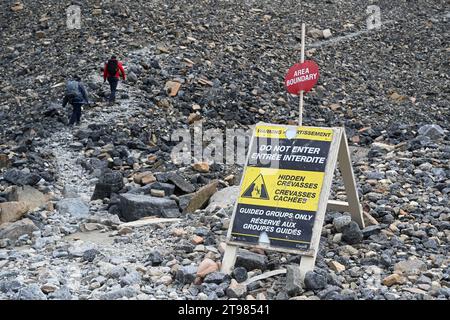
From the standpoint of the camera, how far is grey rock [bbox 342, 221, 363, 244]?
7.43 meters

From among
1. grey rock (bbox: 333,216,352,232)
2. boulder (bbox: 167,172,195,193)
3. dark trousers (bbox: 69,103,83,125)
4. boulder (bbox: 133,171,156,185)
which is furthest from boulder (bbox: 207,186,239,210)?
dark trousers (bbox: 69,103,83,125)

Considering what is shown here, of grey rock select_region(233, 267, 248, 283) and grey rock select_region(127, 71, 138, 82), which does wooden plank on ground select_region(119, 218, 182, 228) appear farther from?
grey rock select_region(127, 71, 138, 82)

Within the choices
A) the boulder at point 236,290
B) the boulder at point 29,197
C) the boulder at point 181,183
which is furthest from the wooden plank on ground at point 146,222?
the boulder at point 236,290

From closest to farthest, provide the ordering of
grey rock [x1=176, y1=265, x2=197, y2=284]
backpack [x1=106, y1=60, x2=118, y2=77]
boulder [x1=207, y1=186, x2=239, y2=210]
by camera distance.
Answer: grey rock [x1=176, y1=265, x2=197, y2=284], boulder [x1=207, y1=186, x2=239, y2=210], backpack [x1=106, y1=60, x2=118, y2=77]

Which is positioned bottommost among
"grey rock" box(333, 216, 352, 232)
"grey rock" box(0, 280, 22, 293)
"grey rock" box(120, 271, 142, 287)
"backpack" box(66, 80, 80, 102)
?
"grey rock" box(0, 280, 22, 293)

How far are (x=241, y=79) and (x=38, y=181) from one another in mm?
8590

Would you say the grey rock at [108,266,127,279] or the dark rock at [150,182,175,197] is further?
the dark rock at [150,182,175,197]

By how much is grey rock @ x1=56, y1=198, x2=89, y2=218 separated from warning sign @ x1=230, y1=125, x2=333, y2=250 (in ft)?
12.3

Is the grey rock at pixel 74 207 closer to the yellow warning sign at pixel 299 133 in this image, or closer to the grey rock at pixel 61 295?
the grey rock at pixel 61 295

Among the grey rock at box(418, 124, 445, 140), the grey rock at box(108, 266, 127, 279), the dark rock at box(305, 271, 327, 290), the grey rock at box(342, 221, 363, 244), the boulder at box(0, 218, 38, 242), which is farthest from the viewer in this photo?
the grey rock at box(418, 124, 445, 140)

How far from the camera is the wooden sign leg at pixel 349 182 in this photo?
7145 millimetres

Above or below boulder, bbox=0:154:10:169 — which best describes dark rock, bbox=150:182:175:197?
below

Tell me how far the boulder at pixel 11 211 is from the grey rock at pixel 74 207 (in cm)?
58
